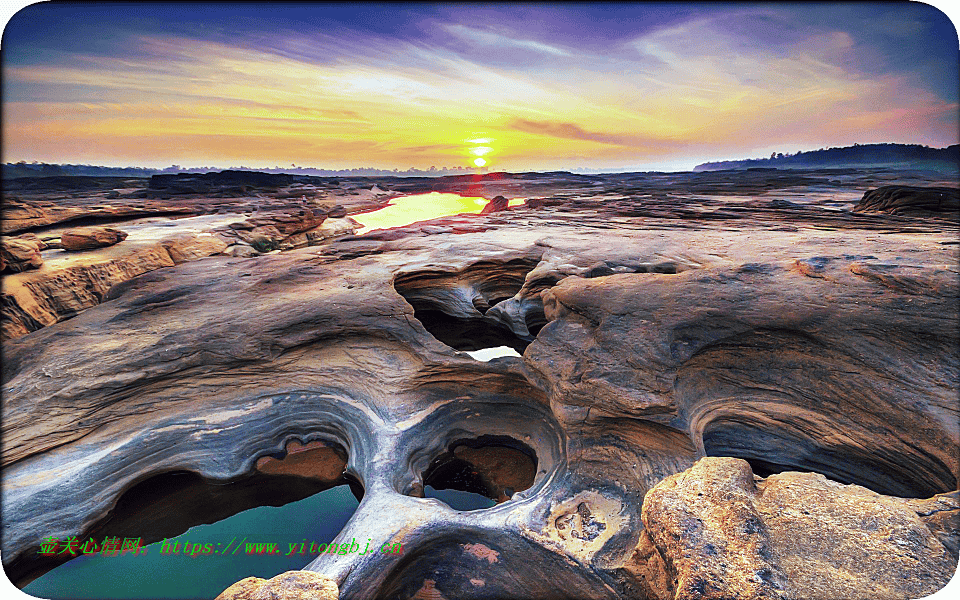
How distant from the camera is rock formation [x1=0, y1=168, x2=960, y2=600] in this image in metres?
2.83

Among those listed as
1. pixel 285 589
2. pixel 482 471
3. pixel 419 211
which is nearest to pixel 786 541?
pixel 285 589

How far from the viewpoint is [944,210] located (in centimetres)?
1038

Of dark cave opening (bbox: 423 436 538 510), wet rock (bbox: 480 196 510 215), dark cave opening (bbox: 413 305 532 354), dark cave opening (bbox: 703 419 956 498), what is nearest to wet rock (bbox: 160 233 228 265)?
dark cave opening (bbox: 413 305 532 354)

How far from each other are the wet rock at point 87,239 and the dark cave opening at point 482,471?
1118 centimetres

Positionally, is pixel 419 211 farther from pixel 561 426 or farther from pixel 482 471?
pixel 561 426

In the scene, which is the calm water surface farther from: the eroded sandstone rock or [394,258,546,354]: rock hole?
the eroded sandstone rock

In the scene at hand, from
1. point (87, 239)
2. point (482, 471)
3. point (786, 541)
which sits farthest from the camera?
point (87, 239)

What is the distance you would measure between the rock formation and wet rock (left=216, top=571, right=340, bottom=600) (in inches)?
1.5

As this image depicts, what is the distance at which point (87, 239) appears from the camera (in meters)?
9.99

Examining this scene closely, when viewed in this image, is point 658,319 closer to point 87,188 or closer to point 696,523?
point 696,523

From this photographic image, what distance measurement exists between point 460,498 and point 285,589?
363cm

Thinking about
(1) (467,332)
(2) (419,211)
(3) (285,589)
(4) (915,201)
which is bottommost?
(1) (467,332)

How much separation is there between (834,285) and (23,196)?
20782mm

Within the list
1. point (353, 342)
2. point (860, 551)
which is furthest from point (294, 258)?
point (860, 551)
